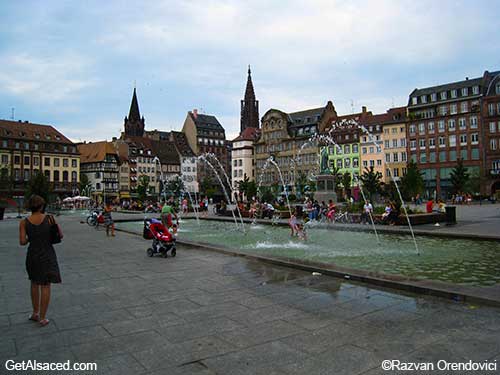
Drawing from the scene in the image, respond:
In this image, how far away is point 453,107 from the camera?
74625 millimetres

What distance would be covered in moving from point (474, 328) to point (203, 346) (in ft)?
11.2

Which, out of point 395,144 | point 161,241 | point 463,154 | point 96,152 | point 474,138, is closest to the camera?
point 161,241

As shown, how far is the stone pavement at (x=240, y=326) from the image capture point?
443 cm

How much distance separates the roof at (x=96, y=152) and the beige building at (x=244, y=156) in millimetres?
29856

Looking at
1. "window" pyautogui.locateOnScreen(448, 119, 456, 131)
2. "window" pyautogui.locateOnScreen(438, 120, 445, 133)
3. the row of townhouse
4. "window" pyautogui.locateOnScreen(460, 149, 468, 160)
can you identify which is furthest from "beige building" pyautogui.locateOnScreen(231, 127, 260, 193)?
"window" pyautogui.locateOnScreen(460, 149, 468, 160)

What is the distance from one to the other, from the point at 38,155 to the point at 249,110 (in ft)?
230

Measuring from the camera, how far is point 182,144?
4801 inches

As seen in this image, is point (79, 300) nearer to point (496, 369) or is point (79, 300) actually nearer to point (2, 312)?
point (2, 312)

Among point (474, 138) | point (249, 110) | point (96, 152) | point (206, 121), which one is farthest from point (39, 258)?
point (249, 110)

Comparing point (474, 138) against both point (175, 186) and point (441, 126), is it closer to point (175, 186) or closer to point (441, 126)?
point (441, 126)

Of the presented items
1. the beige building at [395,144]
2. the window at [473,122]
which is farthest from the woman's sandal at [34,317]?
Answer: the beige building at [395,144]

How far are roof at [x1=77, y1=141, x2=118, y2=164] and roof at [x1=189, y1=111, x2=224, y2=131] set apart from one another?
3137cm

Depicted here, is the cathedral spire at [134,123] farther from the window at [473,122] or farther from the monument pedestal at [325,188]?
the monument pedestal at [325,188]

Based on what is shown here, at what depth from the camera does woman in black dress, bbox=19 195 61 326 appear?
5676 millimetres
